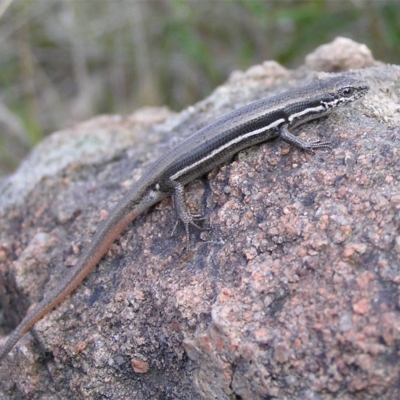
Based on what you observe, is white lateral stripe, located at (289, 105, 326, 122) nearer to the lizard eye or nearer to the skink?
the skink

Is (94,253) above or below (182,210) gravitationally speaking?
below

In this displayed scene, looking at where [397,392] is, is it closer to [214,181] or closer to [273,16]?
[214,181]

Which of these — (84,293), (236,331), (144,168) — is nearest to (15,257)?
(84,293)

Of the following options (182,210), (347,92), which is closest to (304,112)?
(347,92)

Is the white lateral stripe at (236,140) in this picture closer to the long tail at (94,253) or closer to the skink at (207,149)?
the skink at (207,149)

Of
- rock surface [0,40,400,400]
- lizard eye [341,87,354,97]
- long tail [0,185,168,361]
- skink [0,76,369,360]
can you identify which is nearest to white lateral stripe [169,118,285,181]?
skink [0,76,369,360]

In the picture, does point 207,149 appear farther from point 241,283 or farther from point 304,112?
point 241,283

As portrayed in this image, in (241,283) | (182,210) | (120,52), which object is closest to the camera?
(241,283)

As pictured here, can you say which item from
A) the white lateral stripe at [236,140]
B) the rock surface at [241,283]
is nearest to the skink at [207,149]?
the white lateral stripe at [236,140]
